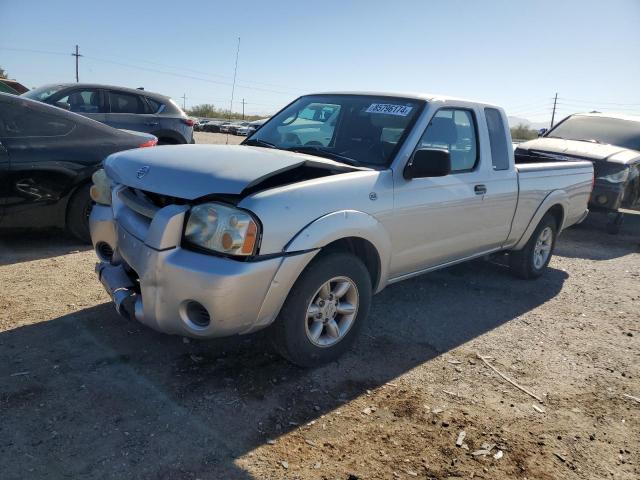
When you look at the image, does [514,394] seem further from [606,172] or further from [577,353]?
[606,172]

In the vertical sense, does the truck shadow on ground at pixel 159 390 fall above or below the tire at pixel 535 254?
below

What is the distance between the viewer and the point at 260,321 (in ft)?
9.59

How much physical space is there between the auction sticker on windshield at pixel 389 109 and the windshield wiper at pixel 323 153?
1.70 feet

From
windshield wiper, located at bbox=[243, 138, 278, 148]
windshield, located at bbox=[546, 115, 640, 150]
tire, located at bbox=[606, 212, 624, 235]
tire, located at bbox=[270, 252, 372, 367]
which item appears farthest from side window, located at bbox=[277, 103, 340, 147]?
windshield, located at bbox=[546, 115, 640, 150]

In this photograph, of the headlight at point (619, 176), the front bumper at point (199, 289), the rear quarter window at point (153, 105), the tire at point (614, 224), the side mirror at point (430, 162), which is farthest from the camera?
the rear quarter window at point (153, 105)

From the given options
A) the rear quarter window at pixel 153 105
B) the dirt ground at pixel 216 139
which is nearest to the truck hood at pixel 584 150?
the rear quarter window at pixel 153 105

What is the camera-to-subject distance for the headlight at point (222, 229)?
2.73m

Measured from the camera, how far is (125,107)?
9.48 m

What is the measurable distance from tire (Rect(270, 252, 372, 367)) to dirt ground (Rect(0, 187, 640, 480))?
0.15 m

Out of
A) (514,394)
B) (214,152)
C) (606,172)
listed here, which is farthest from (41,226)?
(606,172)

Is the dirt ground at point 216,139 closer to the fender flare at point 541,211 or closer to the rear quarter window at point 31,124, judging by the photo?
the rear quarter window at point 31,124

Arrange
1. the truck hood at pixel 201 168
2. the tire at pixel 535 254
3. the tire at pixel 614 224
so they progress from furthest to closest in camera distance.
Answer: the tire at pixel 614 224
the tire at pixel 535 254
the truck hood at pixel 201 168

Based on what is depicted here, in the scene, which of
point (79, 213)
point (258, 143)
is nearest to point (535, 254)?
point (258, 143)

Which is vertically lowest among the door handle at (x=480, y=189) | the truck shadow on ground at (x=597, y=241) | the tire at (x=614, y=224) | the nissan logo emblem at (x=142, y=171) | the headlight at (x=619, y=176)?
the truck shadow on ground at (x=597, y=241)
